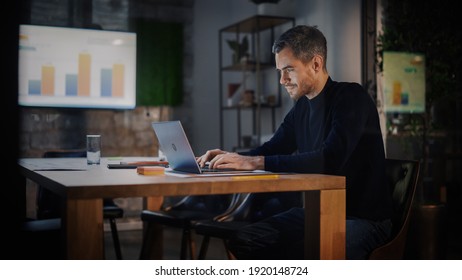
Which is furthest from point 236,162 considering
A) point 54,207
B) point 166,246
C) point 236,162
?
point 166,246

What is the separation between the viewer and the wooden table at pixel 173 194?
137 centimetres

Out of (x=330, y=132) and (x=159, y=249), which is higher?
(x=330, y=132)

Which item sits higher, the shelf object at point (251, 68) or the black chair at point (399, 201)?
the shelf object at point (251, 68)

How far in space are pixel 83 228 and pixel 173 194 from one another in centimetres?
23

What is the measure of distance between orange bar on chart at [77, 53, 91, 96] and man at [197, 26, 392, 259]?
2.86 m

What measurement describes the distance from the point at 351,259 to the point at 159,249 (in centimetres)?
139

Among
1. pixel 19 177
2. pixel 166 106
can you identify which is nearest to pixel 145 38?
pixel 166 106

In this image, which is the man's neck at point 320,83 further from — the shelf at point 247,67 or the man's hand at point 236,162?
the shelf at point 247,67

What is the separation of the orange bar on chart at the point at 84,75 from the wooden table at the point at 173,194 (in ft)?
9.44

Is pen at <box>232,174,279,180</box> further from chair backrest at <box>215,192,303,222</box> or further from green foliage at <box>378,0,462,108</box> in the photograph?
green foliage at <box>378,0,462,108</box>

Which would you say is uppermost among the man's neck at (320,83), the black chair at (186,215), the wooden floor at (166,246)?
the man's neck at (320,83)

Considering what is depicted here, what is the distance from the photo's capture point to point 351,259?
180cm

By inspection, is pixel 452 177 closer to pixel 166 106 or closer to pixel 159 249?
pixel 159 249

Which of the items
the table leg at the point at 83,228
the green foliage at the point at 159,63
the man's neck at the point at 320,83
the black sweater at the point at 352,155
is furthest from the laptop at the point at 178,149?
the green foliage at the point at 159,63
